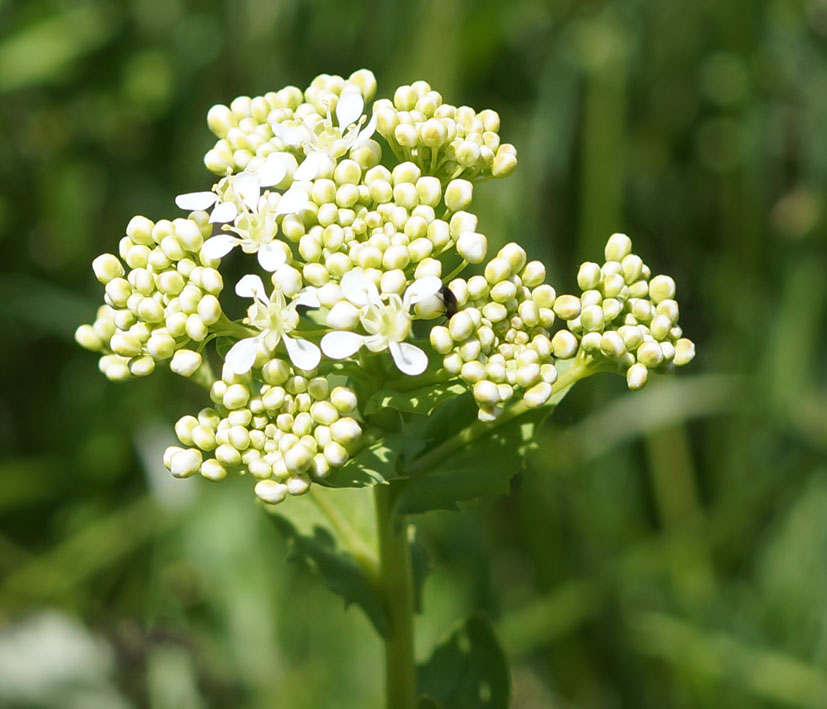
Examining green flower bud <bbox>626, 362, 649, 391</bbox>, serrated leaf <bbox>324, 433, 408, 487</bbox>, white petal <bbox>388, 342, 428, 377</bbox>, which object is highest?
white petal <bbox>388, 342, 428, 377</bbox>

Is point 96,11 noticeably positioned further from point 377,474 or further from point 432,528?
point 377,474

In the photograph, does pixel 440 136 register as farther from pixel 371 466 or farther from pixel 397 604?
pixel 397 604

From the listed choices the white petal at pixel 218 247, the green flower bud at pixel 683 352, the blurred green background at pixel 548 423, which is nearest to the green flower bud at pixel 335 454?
the white petal at pixel 218 247

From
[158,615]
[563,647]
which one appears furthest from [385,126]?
[563,647]

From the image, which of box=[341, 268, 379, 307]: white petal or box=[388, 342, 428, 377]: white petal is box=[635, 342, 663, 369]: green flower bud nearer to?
box=[388, 342, 428, 377]: white petal

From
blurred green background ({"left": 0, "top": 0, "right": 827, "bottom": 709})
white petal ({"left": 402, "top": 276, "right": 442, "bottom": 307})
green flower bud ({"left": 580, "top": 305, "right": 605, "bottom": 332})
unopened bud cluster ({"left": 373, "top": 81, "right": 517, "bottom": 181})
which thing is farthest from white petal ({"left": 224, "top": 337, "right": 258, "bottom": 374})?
blurred green background ({"left": 0, "top": 0, "right": 827, "bottom": 709})

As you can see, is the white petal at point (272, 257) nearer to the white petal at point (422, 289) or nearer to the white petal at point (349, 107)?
the white petal at point (422, 289)

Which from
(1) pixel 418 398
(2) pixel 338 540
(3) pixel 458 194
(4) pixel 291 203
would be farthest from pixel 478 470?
(4) pixel 291 203
